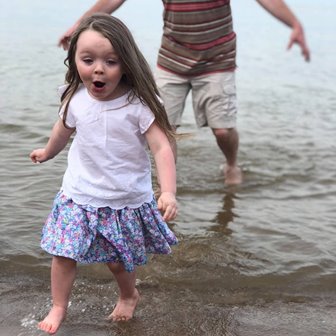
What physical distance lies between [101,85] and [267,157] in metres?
3.95

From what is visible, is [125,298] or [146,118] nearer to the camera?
[146,118]

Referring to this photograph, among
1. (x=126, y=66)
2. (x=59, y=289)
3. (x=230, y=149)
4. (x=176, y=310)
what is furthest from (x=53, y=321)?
(x=230, y=149)

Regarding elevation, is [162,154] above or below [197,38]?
above

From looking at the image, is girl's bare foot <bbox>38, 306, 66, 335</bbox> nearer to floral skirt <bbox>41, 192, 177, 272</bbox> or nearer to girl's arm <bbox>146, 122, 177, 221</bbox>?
floral skirt <bbox>41, 192, 177, 272</bbox>

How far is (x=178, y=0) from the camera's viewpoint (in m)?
5.04

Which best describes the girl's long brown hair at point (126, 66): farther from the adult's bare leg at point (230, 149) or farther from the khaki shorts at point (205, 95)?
the adult's bare leg at point (230, 149)

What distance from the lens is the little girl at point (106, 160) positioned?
2.96m

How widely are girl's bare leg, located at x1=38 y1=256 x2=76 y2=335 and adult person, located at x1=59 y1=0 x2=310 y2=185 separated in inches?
93.1

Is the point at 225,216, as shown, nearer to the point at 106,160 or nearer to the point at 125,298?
the point at 125,298

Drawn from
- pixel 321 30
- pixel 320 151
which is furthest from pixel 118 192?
pixel 321 30

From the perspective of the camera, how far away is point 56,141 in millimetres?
3227

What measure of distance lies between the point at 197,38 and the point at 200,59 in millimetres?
153

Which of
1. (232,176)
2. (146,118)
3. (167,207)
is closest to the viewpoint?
(167,207)

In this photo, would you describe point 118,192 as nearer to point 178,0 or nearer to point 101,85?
point 101,85
